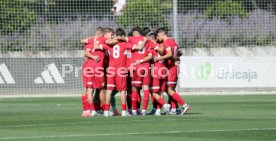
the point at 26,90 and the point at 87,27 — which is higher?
the point at 87,27

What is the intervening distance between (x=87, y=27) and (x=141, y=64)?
56.6ft

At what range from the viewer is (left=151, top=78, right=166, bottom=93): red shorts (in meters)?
18.3

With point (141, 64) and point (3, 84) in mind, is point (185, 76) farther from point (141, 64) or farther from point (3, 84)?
point (141, 64)

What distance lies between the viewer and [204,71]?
31.8 m

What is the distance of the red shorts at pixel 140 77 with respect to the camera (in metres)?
18.0

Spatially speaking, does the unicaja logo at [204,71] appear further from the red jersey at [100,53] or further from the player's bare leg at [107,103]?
the player's bare leg at [107,103]

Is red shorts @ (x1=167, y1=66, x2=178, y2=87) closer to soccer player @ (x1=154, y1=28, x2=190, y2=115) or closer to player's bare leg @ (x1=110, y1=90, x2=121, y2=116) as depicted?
soccer player @ (x1=154, y1=28, x2=190, y2=115)

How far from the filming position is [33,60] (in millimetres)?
32375

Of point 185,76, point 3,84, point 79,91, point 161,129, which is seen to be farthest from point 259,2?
point 161,129

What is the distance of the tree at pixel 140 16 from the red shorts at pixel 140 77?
15814 mm

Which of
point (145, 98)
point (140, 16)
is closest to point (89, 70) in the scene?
point (145, 98)

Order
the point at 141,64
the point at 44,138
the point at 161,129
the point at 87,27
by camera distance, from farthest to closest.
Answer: the point at 87,27 < the point at 141,64 < the point at 161,129 < the point at 44,138

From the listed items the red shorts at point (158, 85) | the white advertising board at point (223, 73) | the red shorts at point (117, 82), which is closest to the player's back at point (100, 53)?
the red shorts at point (117, 82)

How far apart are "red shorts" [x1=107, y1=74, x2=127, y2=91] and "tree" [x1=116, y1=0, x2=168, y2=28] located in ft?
52.7
